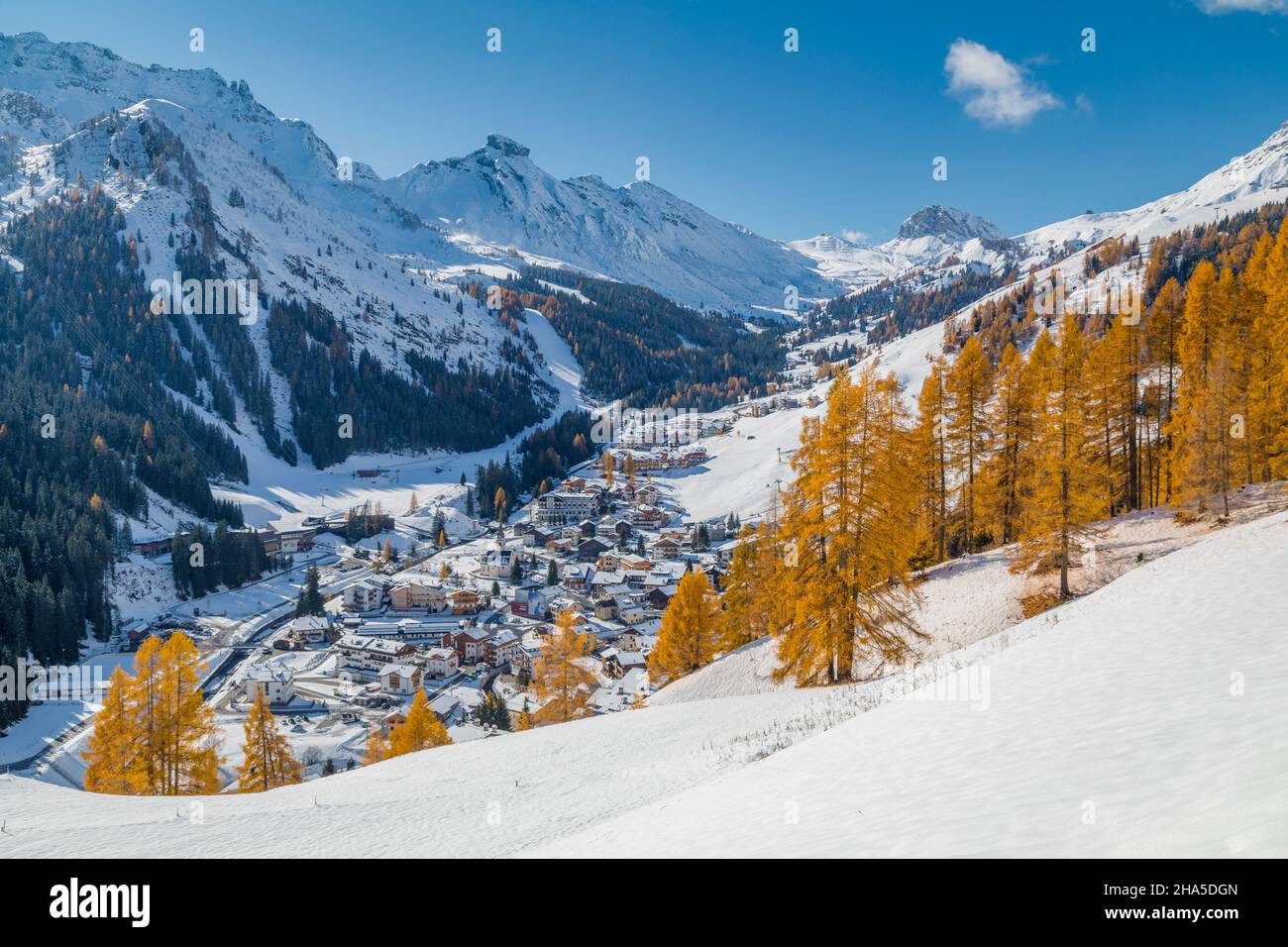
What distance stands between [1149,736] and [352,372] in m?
209

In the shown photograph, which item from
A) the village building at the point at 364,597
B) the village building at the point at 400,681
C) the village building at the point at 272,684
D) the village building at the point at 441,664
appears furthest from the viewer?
the village building at the point at 364,597

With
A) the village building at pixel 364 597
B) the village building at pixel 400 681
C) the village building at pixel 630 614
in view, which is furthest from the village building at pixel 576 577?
the village building at pixel 400 681

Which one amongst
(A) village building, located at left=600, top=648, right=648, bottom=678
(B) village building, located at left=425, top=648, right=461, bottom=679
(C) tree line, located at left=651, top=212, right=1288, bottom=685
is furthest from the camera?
(B) village building, located at left=425, top=648, right=461, bottom=679

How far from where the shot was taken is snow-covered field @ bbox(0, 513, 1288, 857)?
518cm

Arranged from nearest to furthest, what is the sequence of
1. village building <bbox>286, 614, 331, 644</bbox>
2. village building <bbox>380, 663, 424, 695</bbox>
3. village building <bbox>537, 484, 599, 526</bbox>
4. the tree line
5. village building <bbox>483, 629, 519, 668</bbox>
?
1. the tree line
2. village building <bbox>380, 663, 424, 695</bbox>
3. village building <bbox>483, 629, 519, 668</bbox>
4. village building <bbox>286, 614, 331, 644</bbox>
5. village building <bbox>537, 484, 599, 526</bbox>

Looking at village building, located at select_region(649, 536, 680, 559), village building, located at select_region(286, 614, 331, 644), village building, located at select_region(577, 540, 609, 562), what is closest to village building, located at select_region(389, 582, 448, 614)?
village building, located at select_region(286, 614, 331, 644)

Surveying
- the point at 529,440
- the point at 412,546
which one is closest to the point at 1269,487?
the point at 412,546

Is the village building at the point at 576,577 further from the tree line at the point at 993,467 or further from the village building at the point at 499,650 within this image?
the tree line at the point at 993,467

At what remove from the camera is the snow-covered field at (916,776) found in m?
5.18

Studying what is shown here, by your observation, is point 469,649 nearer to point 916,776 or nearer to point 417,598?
point 417,598

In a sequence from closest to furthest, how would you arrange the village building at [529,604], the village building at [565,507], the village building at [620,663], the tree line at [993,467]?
1. the tree line at [993,467]
2. the village building at [620,663]
3. the village building at [529,604]
4. the village building at [565,507]

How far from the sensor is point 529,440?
164375 mm

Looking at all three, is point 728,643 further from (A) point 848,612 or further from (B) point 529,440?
(B) point 529,440

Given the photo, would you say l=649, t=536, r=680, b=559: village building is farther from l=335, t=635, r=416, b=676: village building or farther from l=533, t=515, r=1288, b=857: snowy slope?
l=533, t=515, r=1288, b=857: snowy slope
